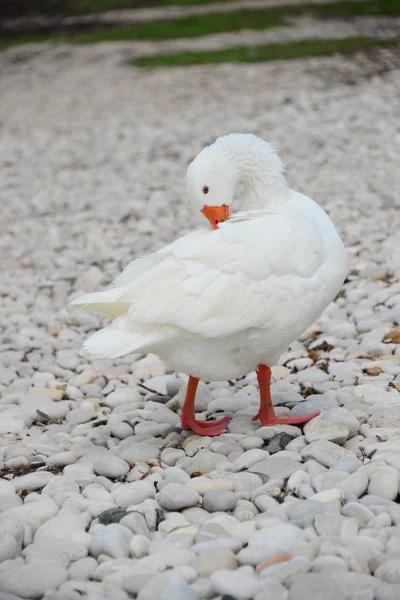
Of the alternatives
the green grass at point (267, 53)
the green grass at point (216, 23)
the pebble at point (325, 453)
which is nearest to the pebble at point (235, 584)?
the pebble at point (325, 453)

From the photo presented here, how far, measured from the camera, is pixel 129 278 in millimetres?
3648

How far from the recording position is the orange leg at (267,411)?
3.65m

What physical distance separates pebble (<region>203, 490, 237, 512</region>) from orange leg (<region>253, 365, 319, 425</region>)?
73 centimetres

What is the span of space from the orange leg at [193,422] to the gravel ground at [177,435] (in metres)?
0.07

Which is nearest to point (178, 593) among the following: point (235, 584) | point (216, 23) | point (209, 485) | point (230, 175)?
point (235, 584)

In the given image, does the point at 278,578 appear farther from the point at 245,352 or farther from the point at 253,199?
the point at 253,199

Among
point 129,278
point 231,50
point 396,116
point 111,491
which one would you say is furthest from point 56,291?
point 231,50

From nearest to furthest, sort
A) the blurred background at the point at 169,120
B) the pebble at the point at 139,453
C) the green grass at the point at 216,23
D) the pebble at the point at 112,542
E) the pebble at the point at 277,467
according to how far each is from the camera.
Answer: the pebble at the point at 112,542
the pebble at the point at 277,467
the pebble at the point at 139,453
the blurred background at the point at 169,120
the green grass at the point at 216,23

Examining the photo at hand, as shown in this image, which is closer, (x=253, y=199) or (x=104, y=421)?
(x=253, y=199)

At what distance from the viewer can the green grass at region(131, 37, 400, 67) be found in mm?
18453

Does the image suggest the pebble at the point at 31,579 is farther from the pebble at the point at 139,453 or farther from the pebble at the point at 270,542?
the pebble at the point at 139,453

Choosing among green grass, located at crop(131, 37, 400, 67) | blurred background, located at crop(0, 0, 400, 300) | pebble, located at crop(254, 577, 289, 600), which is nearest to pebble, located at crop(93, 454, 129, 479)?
pebble, located at crop(254, 577, 289, 600)

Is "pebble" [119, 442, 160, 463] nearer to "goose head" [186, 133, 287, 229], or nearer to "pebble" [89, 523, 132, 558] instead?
"pebble" [89, 523, 132, 558]

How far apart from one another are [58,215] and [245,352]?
18.6 ft
